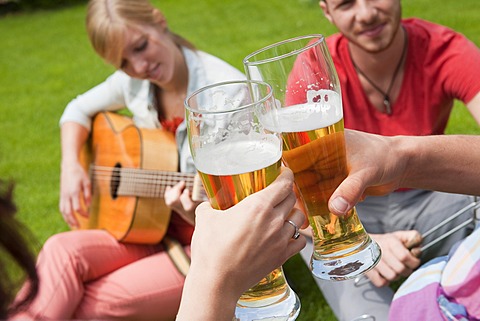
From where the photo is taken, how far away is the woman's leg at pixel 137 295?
11.3 feet

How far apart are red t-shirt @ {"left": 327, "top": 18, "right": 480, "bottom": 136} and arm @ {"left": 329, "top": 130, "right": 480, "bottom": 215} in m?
1.11

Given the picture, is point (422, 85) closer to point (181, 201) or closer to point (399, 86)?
point (399, 86)

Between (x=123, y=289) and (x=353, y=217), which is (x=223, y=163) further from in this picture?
(x=123, y=289)

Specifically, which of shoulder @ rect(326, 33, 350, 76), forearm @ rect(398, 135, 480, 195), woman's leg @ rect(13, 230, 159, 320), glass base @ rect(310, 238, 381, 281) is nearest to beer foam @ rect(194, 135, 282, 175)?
glass base @ rect(310, 238, 381, 281)

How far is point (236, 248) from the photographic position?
1.58 meters

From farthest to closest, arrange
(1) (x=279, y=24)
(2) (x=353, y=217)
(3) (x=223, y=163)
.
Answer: (1) (x=279, y=24)
(2) (x=353, y=217)
(3) (x=223, y=163)

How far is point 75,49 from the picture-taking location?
10375mm

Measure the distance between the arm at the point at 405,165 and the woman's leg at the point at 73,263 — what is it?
74.0 inches

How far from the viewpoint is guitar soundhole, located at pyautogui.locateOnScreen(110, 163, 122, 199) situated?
12.8 ft

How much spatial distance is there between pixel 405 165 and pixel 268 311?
56 cm

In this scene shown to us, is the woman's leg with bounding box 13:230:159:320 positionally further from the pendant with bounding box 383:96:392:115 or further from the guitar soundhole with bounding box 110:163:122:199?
the pendant with bounding box 383:96:392:115

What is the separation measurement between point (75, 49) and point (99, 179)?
668cm

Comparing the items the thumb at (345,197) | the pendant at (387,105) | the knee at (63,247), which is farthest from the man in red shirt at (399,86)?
the thumb at (345,197)

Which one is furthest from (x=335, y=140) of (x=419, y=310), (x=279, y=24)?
(x=279, y=24)
